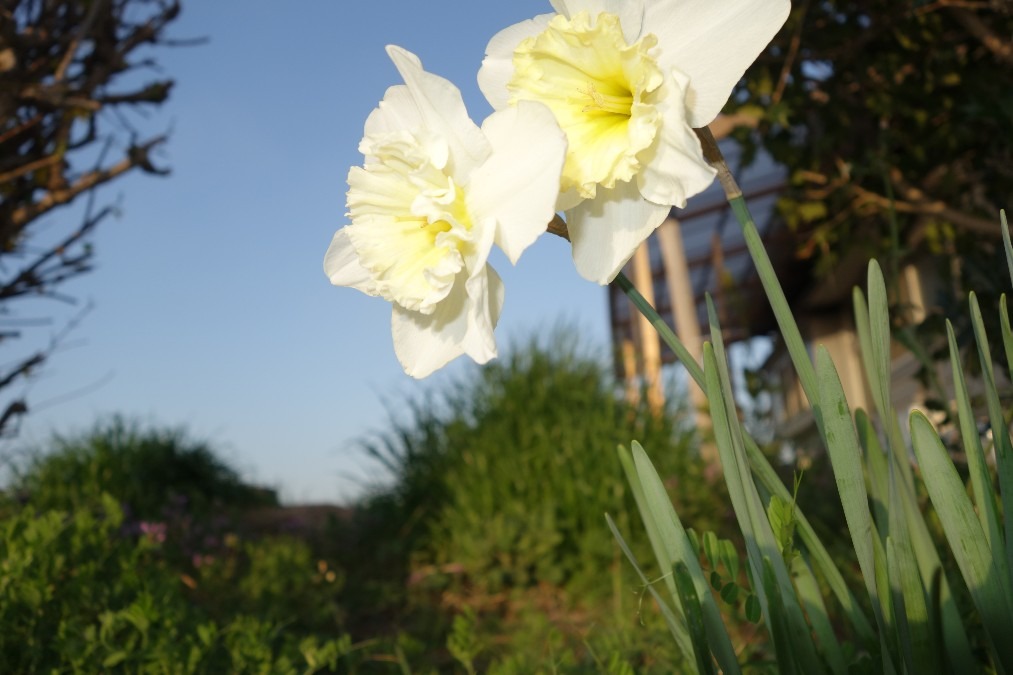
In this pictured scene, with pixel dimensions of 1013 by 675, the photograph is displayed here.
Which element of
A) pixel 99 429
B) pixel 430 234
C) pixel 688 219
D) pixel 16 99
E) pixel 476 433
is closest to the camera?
pixel 430 234

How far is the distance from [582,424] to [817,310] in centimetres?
713

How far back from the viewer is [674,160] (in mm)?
658

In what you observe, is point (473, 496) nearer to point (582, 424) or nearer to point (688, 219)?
point (582, 424)

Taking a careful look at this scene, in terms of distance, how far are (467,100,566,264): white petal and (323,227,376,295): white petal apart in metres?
0.15

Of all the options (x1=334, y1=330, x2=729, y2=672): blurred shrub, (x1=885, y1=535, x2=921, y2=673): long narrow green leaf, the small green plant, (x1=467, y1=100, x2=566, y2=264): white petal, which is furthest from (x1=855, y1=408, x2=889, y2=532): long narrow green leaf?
(x1=334, y1=330, x2=729, y2=672): blurred shrub

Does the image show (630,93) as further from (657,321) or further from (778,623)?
(778,623)

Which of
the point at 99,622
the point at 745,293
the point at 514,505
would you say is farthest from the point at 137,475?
the point at 745,293

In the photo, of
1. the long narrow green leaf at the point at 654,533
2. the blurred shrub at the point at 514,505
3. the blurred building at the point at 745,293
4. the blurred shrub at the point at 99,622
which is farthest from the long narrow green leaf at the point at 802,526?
the blurred building at the point at 745,293

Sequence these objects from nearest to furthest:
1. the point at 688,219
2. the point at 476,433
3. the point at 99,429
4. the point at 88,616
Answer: the point at 88,616, the point at 476,433, the point at 99,429, the point at 688,219

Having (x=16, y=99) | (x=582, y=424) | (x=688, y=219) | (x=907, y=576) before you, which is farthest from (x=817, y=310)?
(x=907, y=576)

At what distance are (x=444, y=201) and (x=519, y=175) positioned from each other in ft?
0.22

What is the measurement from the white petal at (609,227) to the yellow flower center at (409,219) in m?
0.10

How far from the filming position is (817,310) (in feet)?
32.2

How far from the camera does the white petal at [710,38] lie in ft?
2.20
